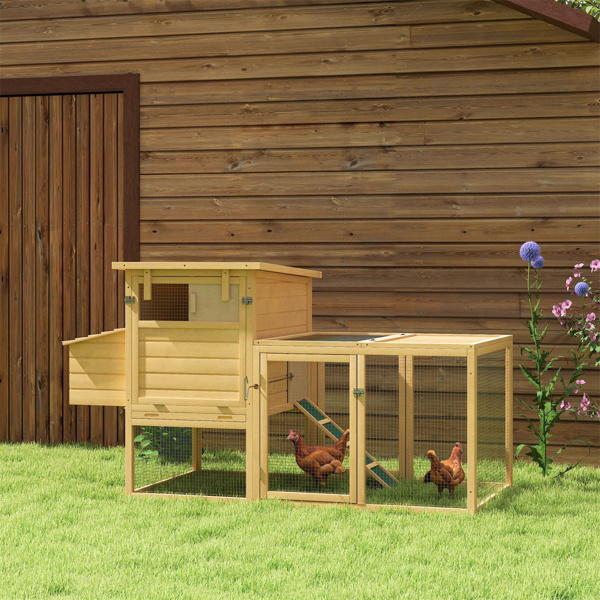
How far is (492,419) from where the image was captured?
22.8 ft

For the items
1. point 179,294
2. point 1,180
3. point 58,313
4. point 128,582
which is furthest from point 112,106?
point 128,582

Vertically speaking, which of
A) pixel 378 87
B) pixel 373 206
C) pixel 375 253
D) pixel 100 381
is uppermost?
pixel 378 87

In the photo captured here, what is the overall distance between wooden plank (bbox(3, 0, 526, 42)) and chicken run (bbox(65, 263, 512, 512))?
2.51 m

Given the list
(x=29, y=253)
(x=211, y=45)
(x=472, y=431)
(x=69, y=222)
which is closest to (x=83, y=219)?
(x=69, y=222)

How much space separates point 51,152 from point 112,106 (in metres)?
0.73

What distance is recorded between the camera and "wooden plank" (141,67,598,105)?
7621 mm

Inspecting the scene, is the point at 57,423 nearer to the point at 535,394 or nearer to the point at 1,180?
the point at 1,180

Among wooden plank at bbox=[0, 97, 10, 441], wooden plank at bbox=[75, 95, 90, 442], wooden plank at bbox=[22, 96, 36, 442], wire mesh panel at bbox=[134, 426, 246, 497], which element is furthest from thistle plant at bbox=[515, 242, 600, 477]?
wooden plank at bbox=[0, 97, 10, 441]

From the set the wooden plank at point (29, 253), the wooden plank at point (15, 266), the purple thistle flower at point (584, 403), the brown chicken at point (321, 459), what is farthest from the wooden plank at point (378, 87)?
the brown chicken at point (321, 459)

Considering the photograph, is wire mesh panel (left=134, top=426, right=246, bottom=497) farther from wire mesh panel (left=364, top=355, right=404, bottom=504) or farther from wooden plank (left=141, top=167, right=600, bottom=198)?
wooden plank (left=141, top=167, right=600, bottom=198)

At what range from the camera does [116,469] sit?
7273 mm

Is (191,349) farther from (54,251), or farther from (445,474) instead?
(54,251)

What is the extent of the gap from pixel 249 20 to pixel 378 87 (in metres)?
1.35

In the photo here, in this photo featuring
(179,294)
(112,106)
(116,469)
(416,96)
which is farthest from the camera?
(112,106)
